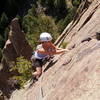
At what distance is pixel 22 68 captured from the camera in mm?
23875

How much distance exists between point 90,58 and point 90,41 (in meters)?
2.52

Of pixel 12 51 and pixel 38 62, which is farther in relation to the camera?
pixel 12 51

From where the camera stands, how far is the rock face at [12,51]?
50.3 meters

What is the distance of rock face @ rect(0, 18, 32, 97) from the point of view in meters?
50.3

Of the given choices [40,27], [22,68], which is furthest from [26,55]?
[22,68]

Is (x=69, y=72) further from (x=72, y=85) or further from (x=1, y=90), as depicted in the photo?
(x=1, y=90)

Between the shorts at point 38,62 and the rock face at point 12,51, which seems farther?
the rock face at point 12,51

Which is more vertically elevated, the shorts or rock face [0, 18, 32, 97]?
rock face [0, 18, 32, 97]

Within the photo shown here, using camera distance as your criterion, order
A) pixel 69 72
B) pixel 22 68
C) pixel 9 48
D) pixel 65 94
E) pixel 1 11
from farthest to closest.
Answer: pixel 1 11, pixel 9 48, pixel 22 68, pixel 69 72, pixel 65 94

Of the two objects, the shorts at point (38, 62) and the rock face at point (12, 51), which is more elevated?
the rock face at point (12, 51)

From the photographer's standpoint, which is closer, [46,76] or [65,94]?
[65,94]

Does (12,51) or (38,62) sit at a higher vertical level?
(12,51)

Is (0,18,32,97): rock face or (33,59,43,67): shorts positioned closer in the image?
(33,59,43,67): shorts

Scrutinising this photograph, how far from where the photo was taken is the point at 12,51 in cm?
5197
